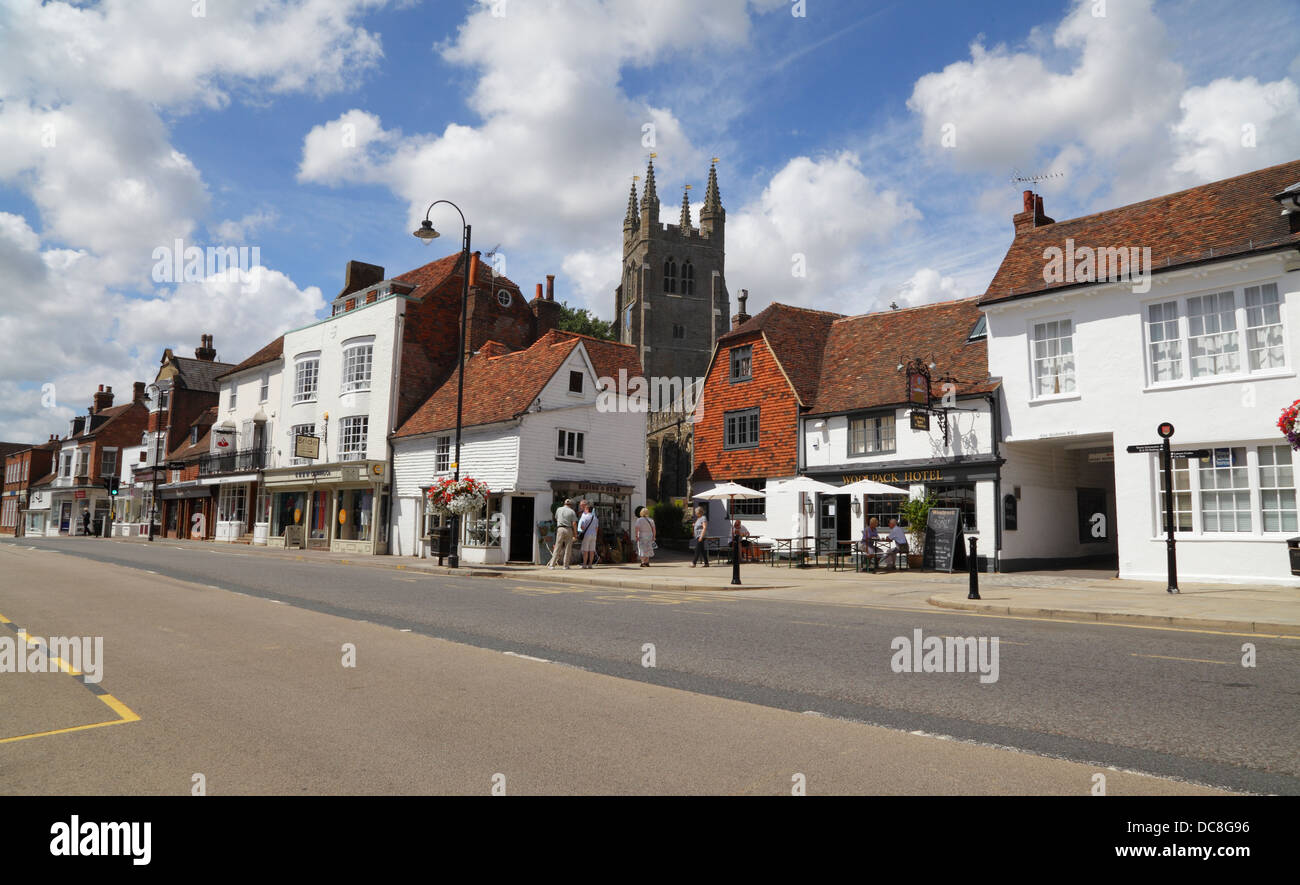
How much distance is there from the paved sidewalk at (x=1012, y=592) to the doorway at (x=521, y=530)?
10.8 ft

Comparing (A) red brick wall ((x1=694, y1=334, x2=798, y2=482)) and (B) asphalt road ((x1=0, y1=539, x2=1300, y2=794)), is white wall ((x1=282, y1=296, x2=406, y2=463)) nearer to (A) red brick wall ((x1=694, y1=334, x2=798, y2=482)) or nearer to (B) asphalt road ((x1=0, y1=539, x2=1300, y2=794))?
(A) red brick wall ((x1=694, y1=334, x2=798, y2=482))

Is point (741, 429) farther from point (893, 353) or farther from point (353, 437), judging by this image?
point (353, 437)

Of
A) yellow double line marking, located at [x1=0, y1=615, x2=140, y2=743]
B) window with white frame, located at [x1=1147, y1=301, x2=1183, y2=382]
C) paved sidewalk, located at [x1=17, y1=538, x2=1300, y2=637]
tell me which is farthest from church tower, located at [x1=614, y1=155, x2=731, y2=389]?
yellow double line marking, located at [x1=0, y1=615, x2=140, y2=743]

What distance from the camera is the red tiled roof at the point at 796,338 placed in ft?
99.5

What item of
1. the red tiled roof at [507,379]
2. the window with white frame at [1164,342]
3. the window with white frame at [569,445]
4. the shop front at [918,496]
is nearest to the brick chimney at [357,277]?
the red tiled roof at [507,379]

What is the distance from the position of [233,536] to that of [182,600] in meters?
34.4

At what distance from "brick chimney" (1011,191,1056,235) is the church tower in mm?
56906

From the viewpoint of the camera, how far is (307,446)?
3788cm

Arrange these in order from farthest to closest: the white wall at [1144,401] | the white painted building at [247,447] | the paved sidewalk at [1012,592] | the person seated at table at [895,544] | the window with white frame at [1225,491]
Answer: the white painted building at [247,447] → the person seated at table at [895,544] → the window with white frame at [1225,491] → the white wall at [1144,401] → the paved sidewalk at [1012,592]

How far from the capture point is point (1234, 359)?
18.1 metres

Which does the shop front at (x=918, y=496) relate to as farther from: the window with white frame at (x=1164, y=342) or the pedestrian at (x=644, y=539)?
the pedestrian at (x=644, y=539)
